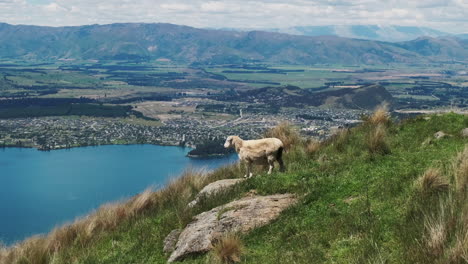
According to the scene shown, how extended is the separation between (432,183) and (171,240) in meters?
5.43

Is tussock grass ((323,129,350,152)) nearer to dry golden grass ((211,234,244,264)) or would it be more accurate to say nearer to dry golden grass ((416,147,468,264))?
dry golden grass ((416,147,468,264))

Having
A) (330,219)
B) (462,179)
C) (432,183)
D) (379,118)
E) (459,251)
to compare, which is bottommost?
(379,118)

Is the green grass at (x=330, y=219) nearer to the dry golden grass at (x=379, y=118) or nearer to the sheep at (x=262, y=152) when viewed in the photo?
the sheep at (x=262, y=152)

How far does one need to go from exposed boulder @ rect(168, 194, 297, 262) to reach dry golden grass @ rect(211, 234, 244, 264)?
2.85ft

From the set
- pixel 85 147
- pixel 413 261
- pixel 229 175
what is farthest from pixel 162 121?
pixel 413 261

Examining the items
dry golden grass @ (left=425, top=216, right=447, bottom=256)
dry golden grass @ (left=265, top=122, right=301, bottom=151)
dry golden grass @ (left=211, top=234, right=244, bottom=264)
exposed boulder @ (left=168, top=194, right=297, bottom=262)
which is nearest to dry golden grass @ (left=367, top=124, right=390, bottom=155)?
dry golden grass @ (left=265, top=122, right=301, bottom=151)

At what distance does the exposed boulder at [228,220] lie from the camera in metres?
9.54

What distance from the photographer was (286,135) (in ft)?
66.5

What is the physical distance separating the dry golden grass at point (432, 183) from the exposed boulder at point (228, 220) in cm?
270

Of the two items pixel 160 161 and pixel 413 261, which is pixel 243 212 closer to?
pixel 413 261

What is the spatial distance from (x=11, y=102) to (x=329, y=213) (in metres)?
191

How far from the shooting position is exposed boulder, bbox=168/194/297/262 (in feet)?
31.3

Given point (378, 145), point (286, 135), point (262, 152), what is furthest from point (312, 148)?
point (262, 152)

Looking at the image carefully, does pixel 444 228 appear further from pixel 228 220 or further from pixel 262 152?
pixel 262 152
